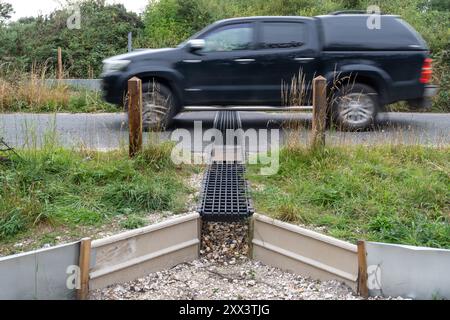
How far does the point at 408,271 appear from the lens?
11.9ft

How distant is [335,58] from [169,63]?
2.72 metres

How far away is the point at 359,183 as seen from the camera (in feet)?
17.2

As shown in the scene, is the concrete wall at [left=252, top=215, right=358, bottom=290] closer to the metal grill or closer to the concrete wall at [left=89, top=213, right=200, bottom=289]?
the metal grill

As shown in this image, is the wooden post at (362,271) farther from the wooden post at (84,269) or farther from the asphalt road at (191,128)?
the asphalt road at (191,128)

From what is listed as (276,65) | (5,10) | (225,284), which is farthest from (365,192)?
(5,10)

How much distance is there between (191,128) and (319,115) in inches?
156

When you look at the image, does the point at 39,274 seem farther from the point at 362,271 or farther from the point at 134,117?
the point at 134,117

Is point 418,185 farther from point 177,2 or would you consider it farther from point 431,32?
point 177,2

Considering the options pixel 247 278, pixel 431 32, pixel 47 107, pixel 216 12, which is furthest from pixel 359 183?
pixel 216 12

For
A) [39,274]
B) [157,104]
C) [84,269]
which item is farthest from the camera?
[157,104]

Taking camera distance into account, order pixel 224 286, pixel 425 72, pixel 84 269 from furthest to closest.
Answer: pixel 425 72, pixel 224 286, pixel 84 269

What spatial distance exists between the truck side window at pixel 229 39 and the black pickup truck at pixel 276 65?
0.02 meters

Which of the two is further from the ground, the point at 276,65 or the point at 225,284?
the point at 276,65

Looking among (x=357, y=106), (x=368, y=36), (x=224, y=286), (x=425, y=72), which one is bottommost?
(x=224, y=286)
